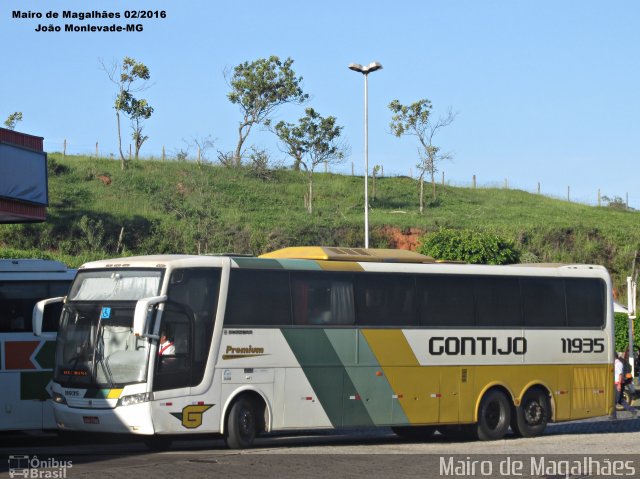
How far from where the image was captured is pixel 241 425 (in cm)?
1652

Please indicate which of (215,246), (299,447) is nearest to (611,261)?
(215,246)

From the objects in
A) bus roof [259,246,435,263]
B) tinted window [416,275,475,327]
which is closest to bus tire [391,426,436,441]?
tinted window [416,275,475,327]

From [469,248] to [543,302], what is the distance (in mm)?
24245

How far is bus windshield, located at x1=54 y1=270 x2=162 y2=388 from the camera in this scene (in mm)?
15695

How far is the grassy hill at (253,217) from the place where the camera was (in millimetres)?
52656

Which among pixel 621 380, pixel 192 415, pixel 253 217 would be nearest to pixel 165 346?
pixel 192 415

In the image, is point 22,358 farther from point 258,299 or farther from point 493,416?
point 493,416

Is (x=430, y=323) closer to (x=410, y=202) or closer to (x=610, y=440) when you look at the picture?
(x=610, y=440)

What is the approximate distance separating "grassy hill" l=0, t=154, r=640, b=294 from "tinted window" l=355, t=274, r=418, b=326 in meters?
26.9

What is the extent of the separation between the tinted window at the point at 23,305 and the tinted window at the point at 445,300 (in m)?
6.66

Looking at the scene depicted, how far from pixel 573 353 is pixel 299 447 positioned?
22.5 feet

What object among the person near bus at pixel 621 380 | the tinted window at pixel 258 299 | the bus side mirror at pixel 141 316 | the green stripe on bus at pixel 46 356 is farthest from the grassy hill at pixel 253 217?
the bus side mirror at pixel 141 316

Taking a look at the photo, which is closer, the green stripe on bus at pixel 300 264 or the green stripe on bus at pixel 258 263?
the green stripe on bus at pixel 258 263

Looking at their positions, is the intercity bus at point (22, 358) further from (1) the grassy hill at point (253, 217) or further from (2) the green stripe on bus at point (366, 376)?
(1) the grassy hill at point (253, 217)
